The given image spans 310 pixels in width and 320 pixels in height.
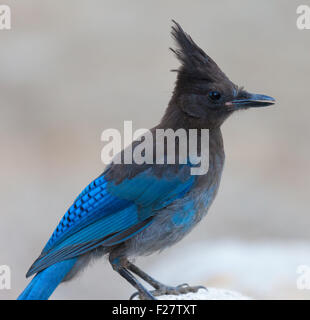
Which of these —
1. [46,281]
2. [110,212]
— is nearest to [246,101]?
[110,212]

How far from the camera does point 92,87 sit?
8891mm

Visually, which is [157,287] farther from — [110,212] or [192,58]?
[192,58]

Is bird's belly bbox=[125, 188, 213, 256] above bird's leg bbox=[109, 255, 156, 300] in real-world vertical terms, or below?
above

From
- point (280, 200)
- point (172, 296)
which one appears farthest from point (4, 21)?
point (280, 200)

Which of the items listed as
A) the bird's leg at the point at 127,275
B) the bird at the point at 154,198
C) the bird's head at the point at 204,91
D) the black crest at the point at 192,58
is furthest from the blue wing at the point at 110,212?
the black crest at the point at 192,58

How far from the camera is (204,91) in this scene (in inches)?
130

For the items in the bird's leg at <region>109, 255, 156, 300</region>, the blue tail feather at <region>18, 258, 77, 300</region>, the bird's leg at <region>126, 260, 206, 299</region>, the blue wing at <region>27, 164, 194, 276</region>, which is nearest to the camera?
the blue tail feather at <region>18, 258, 77, 300</region>

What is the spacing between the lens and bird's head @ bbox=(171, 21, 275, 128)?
3281mm

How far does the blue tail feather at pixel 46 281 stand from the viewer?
299 cm

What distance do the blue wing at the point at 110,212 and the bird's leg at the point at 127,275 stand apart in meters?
0.14

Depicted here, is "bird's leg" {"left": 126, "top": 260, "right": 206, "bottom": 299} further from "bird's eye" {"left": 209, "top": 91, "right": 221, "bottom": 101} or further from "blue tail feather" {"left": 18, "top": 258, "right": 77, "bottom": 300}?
"bird's eye" {"left": 209, "top": 91, "right": 221, "bottom": 101}

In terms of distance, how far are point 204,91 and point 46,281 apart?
1.19 meters
